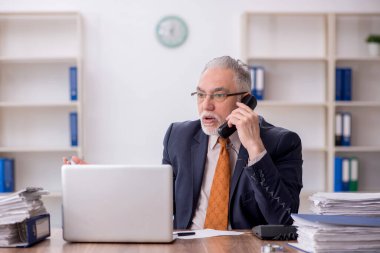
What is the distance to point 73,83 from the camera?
4598 millimetres

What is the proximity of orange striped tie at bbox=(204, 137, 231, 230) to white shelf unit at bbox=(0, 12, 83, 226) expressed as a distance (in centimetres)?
272

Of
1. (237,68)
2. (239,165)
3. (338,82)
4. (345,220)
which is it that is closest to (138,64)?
(338,82)

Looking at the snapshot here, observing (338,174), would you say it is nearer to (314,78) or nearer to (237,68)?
(314,78)

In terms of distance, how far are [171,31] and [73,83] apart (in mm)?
975

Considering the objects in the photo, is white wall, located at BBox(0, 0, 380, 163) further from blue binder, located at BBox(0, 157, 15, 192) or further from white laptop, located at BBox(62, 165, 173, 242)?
white laptop, located at BBox(62, 165, 173, 242)

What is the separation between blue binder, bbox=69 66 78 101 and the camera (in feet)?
15.0

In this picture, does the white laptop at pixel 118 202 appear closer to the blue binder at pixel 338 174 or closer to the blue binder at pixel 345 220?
the blue binder at pixel 345 220

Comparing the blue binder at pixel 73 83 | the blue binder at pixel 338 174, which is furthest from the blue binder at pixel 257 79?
the blue binder at pixel 73 83

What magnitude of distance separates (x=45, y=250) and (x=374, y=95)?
13.1 ft

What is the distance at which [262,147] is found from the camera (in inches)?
84.5

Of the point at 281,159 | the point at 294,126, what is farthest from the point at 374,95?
the point at 281,159

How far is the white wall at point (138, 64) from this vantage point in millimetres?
4840

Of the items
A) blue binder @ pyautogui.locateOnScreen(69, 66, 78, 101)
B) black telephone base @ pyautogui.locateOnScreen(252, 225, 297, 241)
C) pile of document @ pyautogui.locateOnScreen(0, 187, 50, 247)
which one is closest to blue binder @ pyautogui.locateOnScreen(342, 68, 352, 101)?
blue binder @ pyautogui.locateOnScreen(69, 66, 78, 101)

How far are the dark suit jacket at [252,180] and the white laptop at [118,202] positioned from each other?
0.53 m
